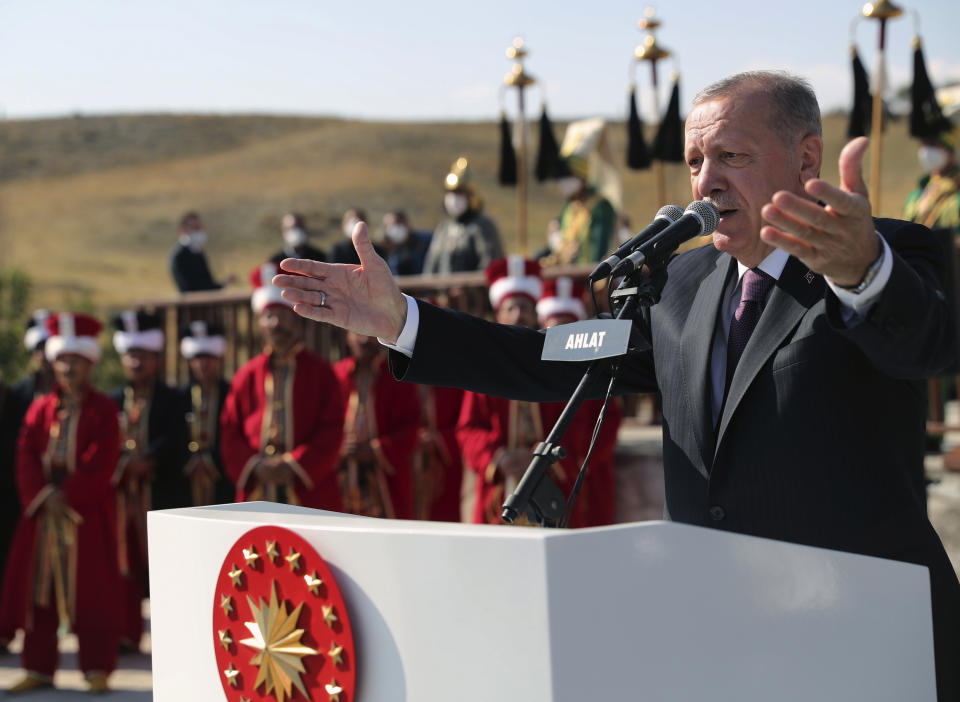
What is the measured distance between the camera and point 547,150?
9359 mm

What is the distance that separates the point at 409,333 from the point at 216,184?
192ft

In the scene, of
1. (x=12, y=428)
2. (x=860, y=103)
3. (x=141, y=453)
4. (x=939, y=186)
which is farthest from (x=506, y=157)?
(x=12, y=428)

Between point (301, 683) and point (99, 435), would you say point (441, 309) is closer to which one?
point (301, 683)

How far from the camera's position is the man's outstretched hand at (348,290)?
6.42ft

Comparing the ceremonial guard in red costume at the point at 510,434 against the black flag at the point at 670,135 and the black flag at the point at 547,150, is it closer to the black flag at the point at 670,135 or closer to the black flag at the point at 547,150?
the black flag at the point at 670,135

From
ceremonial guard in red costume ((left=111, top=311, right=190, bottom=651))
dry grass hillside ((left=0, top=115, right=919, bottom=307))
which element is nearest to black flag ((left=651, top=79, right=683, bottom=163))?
ceremonial guard in red costume ((left=111, top=311, right=190, bottom=651))

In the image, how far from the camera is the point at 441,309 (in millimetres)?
2195

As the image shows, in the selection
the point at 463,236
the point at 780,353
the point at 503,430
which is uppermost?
the point at 463,236

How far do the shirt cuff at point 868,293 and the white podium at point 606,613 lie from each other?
0.36 m

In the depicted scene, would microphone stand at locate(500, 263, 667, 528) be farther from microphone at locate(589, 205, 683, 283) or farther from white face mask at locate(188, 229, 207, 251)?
white face mask at locate(188, 229, 207, 251)

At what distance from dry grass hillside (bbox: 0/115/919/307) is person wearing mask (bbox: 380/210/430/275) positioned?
111ft

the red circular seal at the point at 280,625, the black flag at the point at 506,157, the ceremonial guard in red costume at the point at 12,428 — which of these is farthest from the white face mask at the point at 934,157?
the red circular seal at the point at 280,625

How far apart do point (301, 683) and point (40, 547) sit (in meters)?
5.59

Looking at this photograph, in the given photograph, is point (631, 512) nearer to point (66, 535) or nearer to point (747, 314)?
point (66, 535)
